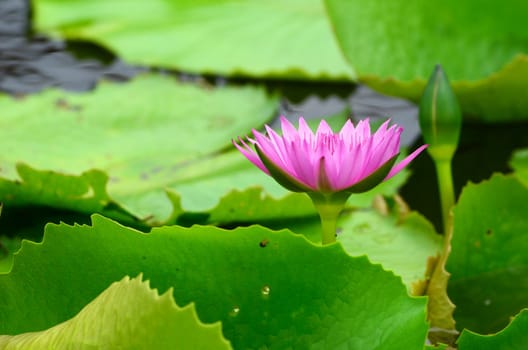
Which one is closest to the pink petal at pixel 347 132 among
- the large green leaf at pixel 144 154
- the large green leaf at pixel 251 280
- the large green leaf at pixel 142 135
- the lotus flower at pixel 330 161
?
the lotus flower at pixel 330 161

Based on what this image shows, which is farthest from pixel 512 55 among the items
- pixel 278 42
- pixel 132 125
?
pixel 132 125

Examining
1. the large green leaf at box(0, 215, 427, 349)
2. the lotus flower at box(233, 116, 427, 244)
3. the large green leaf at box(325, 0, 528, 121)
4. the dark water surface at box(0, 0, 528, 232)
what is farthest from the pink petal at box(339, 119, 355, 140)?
the large green leaf at box(325, 0, 528, 121)

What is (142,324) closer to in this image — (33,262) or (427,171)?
(33,262)

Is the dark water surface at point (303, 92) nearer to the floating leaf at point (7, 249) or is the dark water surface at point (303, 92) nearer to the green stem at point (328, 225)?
the green stem at point (328, 225)

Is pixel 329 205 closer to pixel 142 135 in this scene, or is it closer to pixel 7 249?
pixel 7 249

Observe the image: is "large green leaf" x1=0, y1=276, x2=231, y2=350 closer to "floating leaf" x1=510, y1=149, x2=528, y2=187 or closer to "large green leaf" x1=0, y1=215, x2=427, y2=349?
"large green leaf" x1=0, y1=215, x2=427, y2=349

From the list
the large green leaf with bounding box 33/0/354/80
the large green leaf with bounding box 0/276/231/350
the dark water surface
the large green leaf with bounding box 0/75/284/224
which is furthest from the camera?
the large green leaf with bounding box 33/0/354/80
